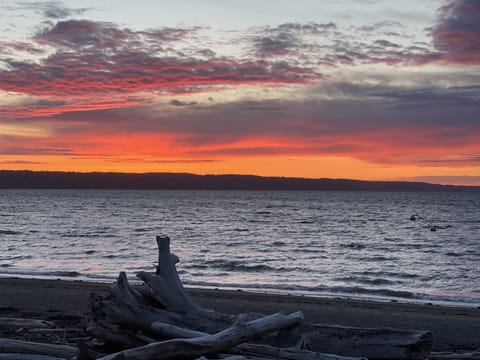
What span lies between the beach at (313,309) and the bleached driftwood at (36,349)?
13.2ft

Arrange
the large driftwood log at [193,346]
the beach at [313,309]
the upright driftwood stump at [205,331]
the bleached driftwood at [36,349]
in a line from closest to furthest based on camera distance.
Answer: the large driftwood log at [193,346] → the upright driftwood stump at [205,331] → the bleached driftwood at [36,349] → the beach at [313,309]

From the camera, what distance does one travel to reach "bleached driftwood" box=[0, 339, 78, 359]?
7.53m

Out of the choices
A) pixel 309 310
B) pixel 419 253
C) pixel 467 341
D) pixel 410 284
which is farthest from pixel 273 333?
pixel 419 253

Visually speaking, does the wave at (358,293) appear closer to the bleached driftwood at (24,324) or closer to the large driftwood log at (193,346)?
the bleached driftwood at (24,324)

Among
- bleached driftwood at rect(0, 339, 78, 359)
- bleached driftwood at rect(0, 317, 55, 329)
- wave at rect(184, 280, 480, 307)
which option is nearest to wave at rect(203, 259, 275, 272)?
wave at rect(184, 280, 480, 307)

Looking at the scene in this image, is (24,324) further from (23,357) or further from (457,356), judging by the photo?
(457,356)

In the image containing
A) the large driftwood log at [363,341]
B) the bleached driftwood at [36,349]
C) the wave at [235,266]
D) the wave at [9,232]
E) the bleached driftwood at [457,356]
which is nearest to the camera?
the large driftwood log at [363,341]

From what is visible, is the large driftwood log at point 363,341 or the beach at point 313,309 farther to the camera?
the beach at point 313,309

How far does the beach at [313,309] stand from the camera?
12.2 m

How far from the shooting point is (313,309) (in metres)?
14.8

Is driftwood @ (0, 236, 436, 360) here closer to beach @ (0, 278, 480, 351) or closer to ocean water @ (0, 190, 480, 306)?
beach @ (0, 278, 480, 351)

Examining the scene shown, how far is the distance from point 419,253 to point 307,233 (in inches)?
715

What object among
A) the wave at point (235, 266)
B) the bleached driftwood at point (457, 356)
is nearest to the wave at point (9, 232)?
the wave at point (235, 266)

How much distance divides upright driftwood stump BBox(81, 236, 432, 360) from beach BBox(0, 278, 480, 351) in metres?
2.98
